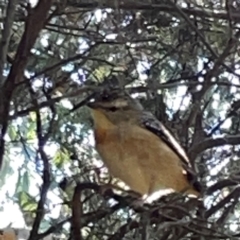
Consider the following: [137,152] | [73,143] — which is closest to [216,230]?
[137,152]

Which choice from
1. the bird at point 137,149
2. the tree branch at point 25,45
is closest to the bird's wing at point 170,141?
the bird at point 137,149

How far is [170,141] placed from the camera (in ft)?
4.65

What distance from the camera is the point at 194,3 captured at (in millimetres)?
1489

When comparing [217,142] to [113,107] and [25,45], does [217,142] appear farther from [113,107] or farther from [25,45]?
[25,45]

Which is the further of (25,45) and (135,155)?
(135,155)

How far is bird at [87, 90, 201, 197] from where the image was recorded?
55.5 inches

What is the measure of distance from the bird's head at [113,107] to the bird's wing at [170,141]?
3cm

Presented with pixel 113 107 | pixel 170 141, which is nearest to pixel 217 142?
pixel 170 141

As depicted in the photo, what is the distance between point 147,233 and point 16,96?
38cm

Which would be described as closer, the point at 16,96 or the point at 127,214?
the point at 16,96

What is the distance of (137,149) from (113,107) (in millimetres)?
87

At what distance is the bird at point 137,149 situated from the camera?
1.41 m

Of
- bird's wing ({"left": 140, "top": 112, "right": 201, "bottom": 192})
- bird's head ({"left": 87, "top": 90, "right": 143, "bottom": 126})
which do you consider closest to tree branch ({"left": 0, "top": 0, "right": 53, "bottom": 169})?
bird's head ({"left": 87, "top": 90, "right": 143, "bottom": 126})

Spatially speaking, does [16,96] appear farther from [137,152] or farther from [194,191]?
[194,191]
